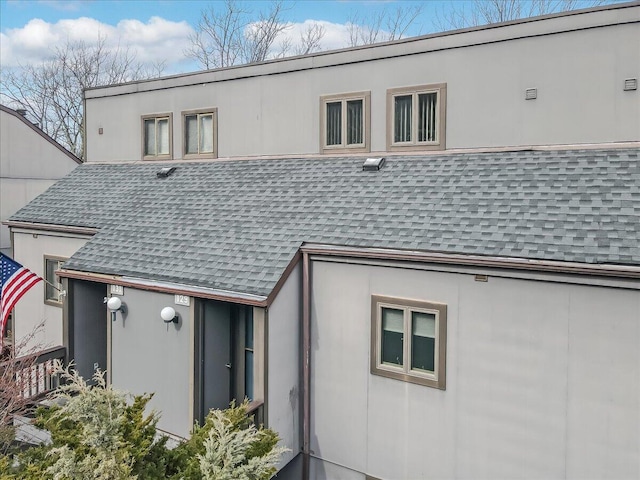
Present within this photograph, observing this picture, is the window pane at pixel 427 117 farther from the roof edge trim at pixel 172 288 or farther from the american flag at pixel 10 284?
the american flag at pixel 10 284

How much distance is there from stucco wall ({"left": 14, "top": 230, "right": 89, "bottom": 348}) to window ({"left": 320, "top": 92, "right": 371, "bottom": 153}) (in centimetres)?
516

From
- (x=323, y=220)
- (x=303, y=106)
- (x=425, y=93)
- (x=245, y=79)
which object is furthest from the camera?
(x=245, y=79)

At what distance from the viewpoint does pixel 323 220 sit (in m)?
6.99

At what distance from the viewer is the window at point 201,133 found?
1000 centimetres

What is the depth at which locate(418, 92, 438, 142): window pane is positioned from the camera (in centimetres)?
775

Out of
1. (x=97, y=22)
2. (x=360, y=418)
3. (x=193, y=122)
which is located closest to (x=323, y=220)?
(x=360, y=418)

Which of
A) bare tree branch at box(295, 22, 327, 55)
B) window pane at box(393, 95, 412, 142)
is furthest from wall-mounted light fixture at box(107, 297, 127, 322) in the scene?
bare tree branch at box(295, 22, 327, 55)

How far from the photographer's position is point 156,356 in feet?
23.3

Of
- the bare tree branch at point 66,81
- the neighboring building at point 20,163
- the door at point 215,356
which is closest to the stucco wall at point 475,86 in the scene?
the door at point 215,356

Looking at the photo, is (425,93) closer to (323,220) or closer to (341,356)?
(323,220)

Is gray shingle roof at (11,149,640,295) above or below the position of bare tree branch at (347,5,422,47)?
below

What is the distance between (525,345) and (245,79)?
7049mm

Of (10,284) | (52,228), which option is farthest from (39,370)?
(52,228)

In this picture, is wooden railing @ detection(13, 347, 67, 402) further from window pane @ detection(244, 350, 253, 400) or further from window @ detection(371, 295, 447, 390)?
window @ detection(371, 295, 447, 390)
